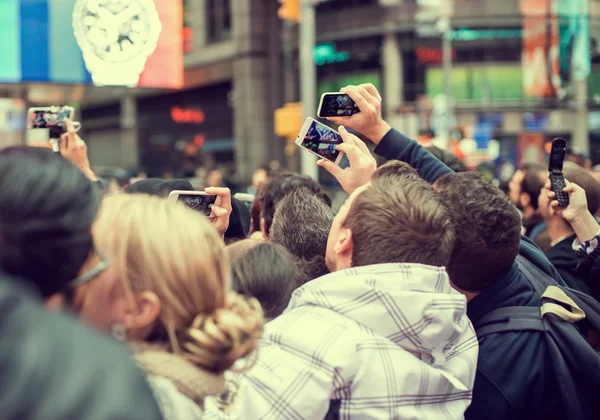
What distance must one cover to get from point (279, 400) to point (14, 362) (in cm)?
118

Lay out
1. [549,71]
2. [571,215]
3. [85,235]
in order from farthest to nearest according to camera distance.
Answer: [549,71]
[571,215]
[85,235]

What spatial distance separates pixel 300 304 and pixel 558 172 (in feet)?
6.44

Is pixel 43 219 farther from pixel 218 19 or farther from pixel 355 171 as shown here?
pixel 218 19

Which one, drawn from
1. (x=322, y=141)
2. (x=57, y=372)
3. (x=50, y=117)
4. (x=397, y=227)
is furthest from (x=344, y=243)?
(x=50, y=117)

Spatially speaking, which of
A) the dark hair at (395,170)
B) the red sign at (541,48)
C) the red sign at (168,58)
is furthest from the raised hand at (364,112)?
the red sign at (541,48)

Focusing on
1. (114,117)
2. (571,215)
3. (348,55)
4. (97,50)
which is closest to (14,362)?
(571,215)

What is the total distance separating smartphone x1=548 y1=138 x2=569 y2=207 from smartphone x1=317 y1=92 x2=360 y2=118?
114 cm

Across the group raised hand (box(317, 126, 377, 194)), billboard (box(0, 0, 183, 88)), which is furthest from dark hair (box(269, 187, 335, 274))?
billboard (box(0, 0, 183, 88))

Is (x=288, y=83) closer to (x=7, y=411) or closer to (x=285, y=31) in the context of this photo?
(x=285, y=31)

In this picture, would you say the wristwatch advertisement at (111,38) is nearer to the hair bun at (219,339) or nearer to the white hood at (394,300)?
the white hood at (394,300)

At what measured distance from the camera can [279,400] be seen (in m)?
2.07

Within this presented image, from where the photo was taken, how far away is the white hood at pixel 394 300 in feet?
7.41

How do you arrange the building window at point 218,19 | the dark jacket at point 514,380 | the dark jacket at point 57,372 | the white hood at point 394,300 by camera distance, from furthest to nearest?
the building window at point 218,19 < the dark jacket at point 514,380 < the white hood at point 394,300 < the dark jacket at point 57,372

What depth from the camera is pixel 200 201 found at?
3.26 m
